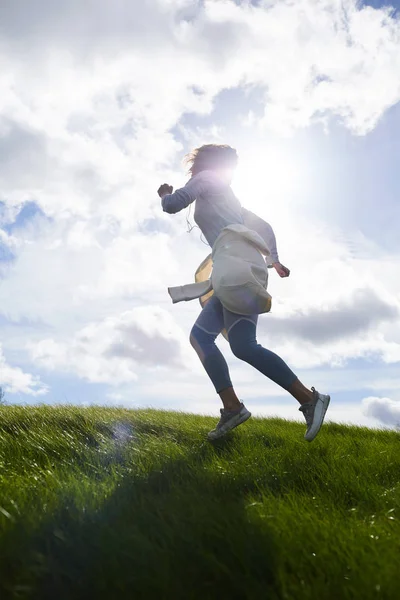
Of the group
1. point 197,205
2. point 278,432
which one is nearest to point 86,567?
point 197,205

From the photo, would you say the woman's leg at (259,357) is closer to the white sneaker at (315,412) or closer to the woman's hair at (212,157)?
the white sneaker at (315,412)

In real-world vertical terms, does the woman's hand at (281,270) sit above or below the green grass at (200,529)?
above

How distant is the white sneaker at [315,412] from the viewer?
4.14 meters

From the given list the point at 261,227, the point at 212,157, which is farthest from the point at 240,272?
the point at 212,157

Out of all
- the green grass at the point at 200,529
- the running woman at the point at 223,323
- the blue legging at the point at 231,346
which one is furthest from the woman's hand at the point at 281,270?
the green grass at the point at 200,529

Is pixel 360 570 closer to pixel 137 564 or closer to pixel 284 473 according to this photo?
pixel 137 564

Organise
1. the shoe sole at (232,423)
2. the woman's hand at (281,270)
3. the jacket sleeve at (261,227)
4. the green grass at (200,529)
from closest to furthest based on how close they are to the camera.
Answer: the green grass at (200,529), the shoe sole at (232,423), the woman's hand at (281,270), the jacket sleeve at (261,227)

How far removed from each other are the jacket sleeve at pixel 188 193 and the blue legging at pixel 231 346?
34.3 inches

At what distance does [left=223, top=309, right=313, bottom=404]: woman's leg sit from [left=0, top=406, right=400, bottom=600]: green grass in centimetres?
55

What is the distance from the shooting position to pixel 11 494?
9.43 ft

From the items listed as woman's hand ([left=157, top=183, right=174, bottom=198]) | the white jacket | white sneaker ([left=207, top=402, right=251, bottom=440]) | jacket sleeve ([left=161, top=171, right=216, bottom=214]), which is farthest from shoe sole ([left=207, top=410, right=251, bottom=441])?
woman's hand ([left=157, top=183, right=174, bottom=198])

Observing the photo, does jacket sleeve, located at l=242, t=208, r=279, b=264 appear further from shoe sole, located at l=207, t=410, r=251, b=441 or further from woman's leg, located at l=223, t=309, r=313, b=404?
shoe sole, located at l=207, t=410, r=251, b=441

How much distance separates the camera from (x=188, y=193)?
440cm

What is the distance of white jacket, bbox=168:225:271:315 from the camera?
4246mm
